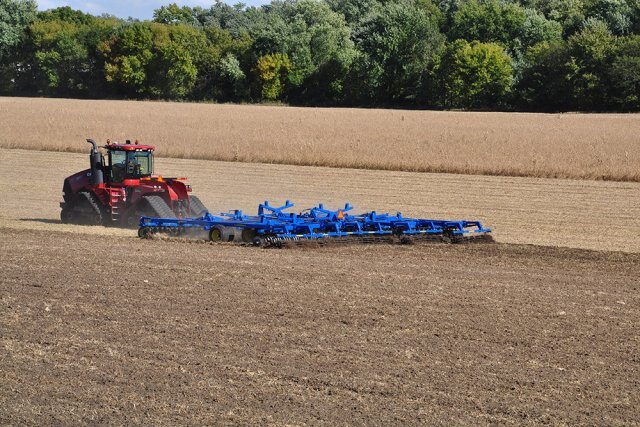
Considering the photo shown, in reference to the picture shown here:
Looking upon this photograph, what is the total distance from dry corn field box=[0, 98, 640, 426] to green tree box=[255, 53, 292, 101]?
5591 centimetres

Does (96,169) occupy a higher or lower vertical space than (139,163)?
lower

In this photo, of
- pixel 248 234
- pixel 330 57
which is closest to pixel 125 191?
pixel 248 234

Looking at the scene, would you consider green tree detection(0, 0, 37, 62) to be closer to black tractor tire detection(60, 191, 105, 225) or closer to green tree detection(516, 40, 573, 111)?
green tree detection(516, 40, 573, 111)

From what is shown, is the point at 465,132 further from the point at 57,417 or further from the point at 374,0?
the point at 374,0

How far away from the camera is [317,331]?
9898 mm

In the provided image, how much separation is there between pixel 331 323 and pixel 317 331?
0.38m

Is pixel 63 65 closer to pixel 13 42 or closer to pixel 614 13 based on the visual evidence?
pixel 13 42

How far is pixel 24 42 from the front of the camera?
90.2 metres

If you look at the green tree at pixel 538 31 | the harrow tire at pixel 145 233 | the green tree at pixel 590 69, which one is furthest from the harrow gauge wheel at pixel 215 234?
the green tree at pixel 538 31

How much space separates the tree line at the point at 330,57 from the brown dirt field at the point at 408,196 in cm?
4061

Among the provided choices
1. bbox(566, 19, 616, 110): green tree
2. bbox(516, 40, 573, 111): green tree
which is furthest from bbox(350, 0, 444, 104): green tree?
bbox(566, 19, 616, 110): green tree

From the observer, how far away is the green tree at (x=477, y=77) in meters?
70.4

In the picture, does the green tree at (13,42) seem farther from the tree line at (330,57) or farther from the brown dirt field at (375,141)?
the brown dirt field at (375,141)

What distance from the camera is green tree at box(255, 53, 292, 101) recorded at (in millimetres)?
78375
